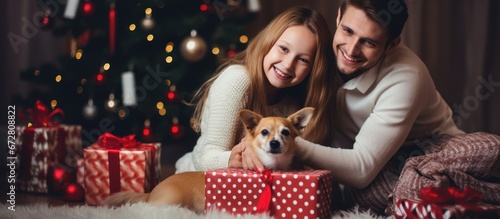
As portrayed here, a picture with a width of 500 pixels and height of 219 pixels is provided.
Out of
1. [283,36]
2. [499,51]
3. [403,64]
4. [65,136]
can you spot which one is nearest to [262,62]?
[283,36]

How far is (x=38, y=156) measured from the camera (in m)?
2.48

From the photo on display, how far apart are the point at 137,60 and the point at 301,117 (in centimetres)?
158

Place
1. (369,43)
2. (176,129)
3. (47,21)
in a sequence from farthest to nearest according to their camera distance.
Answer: (176,129)
(47,21)
(369,43)

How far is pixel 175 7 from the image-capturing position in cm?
320

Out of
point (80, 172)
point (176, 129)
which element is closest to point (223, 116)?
point (80, 172)

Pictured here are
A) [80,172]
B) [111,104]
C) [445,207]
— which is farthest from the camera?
[111,104]

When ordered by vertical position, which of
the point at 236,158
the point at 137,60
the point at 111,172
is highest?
the point at 137,60

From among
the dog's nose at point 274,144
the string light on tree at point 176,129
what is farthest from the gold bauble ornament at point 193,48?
the dog's nose at point 274,144

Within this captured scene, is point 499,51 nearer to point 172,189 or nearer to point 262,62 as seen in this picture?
point 262,62

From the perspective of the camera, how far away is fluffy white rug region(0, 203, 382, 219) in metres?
1.72

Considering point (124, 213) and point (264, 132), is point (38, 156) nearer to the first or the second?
point (124, 213)

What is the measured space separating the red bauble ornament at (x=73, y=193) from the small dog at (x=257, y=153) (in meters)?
0.37

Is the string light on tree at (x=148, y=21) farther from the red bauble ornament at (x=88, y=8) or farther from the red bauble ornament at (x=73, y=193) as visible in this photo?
the red bauble ornament at (x=73, y=193)

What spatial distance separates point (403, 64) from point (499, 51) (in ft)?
7.45
